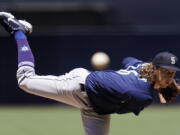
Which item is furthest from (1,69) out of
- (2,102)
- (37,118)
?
(37,118)

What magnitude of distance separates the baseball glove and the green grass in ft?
13.1

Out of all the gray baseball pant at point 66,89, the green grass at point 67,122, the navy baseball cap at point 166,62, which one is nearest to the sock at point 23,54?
the gray baseball pant at point 66,89

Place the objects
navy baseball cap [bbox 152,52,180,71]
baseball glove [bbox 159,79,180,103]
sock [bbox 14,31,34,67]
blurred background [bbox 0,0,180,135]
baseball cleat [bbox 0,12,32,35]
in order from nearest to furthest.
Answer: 1. navy baseball cap [bbox 152,52,180,71]
2. baseball glove [bbox 159,79,180,103]
3. sock [bbox 14,31,34,67]
4. baseball cleat [bbox 0,12,32,35]
5. blurred background [bbox 0,0,180,135]

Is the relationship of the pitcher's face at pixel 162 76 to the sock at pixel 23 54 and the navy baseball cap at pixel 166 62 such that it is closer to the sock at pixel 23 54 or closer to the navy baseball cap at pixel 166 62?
the navy baseball cap at pixel 166 62

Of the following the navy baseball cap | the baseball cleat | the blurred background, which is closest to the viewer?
the navy baseball cap

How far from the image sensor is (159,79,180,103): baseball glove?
22.1 feet

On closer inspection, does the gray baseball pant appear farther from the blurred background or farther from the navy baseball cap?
the blurred background

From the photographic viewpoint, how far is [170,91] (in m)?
6.78

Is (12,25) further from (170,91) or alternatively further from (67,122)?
(67,122)

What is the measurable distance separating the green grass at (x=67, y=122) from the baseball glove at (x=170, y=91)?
4.00 m

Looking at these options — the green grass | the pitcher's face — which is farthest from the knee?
the green grass

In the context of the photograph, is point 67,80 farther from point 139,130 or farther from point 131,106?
point 139,130

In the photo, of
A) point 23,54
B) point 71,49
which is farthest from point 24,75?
point 71,49

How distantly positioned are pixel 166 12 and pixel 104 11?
198 cm
